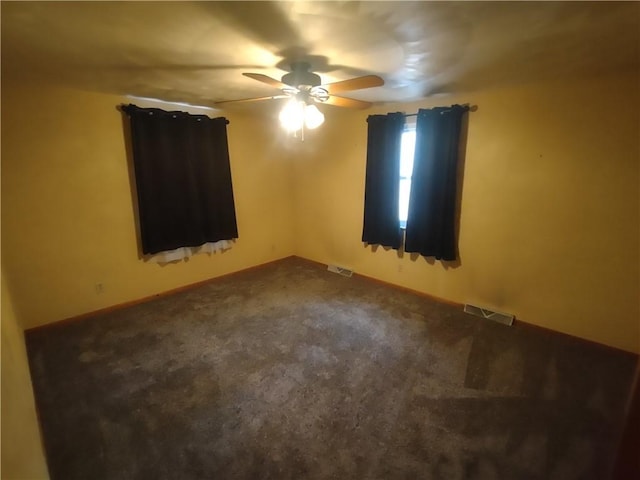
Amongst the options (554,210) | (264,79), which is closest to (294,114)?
(264,79)

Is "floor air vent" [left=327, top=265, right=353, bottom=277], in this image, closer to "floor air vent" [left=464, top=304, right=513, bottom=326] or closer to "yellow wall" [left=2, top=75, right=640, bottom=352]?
"yellow wall" [left=2, top=75, right=640, bottom=352]

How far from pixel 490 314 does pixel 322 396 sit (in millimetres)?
1978

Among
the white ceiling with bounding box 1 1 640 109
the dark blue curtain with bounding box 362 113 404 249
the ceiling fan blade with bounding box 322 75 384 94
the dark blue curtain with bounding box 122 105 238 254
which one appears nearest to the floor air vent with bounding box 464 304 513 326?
the dark blue curtain with bounding box 362 113 404 249

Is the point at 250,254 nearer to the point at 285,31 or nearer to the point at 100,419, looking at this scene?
the point at 100,419

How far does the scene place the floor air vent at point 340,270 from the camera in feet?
13.8

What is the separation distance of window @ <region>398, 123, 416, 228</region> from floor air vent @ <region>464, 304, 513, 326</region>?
3.64ft

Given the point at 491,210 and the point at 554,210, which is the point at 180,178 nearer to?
the point at 491,210

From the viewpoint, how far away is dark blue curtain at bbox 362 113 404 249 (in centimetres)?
335

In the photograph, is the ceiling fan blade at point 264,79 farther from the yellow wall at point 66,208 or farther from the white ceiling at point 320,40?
the yellow wall at point 66,208

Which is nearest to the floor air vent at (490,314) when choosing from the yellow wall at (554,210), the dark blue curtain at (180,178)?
the yellow wall at (554,210)

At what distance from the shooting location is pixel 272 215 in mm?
4562

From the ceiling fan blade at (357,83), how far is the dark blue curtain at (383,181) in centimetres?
149

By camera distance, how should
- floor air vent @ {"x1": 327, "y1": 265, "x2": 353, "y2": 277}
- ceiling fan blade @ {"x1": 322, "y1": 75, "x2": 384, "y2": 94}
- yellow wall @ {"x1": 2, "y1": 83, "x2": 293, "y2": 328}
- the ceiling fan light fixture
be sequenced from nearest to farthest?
ceiling fan blade @ {"x1": 322, "y1": 75, "x2": 384, "y2": 94} < the ceiling fan light fixture < yellow wall @ {"x1": 2, "y1": 83, "x2": 293, "y2": 328} < floor air vent @ {"x1": 327, "y1": 265, "x2": 353, "y2": 277}

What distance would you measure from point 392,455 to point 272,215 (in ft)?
11.3
